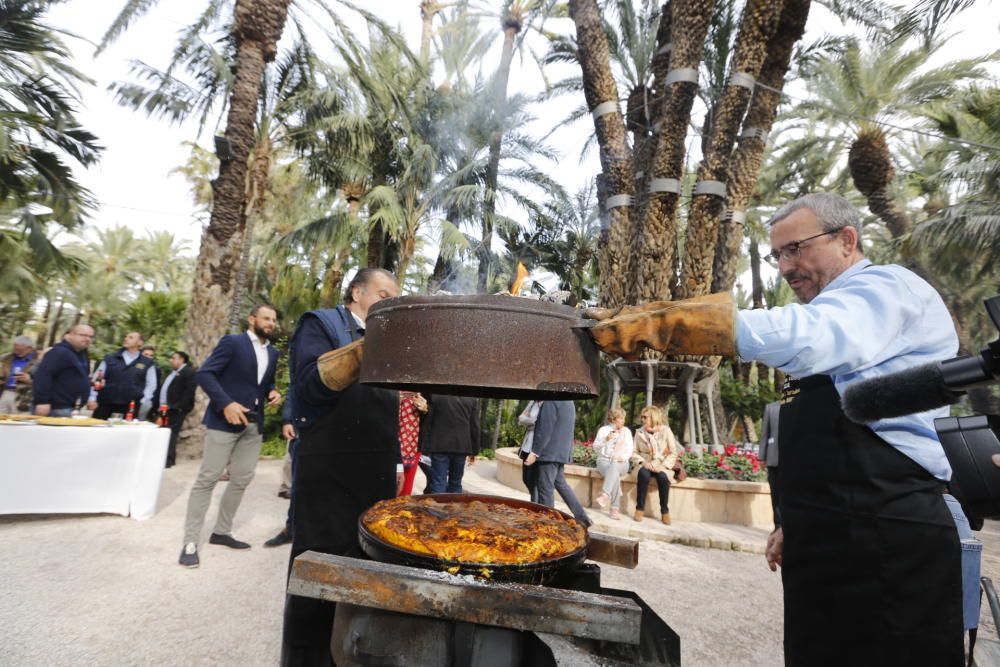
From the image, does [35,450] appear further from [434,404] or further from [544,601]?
[544,601]

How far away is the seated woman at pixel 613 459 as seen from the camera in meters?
7.05

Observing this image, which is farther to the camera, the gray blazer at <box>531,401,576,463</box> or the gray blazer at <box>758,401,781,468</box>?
the gray blazer at <box>531,401,576,463</box>

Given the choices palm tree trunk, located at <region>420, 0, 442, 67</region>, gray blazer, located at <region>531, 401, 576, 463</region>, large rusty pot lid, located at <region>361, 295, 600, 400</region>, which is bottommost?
gray blazer, located at <region>531, 401, 576, 463</region>

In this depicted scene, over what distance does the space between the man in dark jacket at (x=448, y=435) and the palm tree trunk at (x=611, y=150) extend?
16.8 ft

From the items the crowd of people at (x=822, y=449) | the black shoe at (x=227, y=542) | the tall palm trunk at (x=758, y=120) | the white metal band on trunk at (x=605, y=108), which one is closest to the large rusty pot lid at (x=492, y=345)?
the crowd of people at (x=822, y=449)

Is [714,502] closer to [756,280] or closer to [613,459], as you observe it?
[613,459]

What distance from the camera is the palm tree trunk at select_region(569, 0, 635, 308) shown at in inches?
394

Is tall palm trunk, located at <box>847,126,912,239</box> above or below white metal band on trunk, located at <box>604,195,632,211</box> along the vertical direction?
above

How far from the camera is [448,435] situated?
5.64 metres

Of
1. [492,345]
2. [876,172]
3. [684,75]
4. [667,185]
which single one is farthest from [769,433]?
[876,172]

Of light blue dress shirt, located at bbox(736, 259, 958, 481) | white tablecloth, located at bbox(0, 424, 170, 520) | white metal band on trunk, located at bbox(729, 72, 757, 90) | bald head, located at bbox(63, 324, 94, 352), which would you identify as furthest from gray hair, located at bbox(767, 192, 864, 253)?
white metal band on trunk, located at bbox(729, 72, 757, 90)

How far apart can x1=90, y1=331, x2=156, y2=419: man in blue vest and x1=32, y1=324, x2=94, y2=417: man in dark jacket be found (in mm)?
1612

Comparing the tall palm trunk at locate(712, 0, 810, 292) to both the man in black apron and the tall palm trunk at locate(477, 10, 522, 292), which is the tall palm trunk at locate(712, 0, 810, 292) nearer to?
the tall palm trunk at locate(477, 10, 522, 292)

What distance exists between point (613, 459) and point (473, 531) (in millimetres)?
5514
